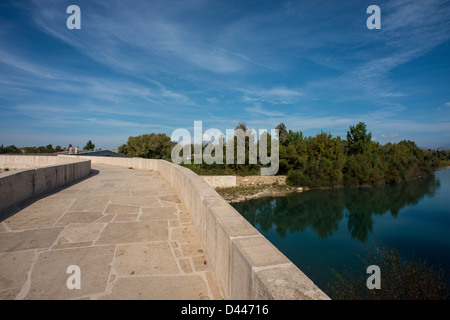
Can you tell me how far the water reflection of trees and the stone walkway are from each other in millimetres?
20245

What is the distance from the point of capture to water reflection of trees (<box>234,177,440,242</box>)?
2473 cm

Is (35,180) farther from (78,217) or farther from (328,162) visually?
(328,162)

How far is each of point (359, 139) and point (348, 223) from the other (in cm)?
3077

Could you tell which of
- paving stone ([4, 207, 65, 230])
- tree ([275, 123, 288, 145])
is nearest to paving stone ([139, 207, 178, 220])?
paving stone ([4, 207, 65, 230])

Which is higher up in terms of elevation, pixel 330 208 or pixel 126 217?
pixel 126 217

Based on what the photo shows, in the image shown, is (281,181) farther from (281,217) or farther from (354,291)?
(354,291)

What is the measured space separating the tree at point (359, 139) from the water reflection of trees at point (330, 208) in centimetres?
1027

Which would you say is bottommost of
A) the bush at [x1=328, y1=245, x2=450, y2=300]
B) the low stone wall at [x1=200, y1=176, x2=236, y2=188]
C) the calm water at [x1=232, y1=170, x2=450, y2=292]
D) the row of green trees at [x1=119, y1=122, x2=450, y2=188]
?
the calm water at [x1=232, y1=170, x2=450, y2=292]

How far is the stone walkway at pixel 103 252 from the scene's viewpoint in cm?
Answer: 215

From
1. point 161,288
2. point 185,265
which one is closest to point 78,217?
point 185,265

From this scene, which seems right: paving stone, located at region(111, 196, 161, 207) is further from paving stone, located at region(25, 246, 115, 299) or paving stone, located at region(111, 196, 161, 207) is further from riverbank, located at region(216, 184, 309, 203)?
riverbank, located at region(216, 184, 309, 203)

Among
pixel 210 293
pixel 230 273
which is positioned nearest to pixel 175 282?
pixel 210 293

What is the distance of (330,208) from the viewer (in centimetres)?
3080

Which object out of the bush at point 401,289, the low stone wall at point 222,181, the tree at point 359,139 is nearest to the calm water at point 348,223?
the bush at point 401,289
